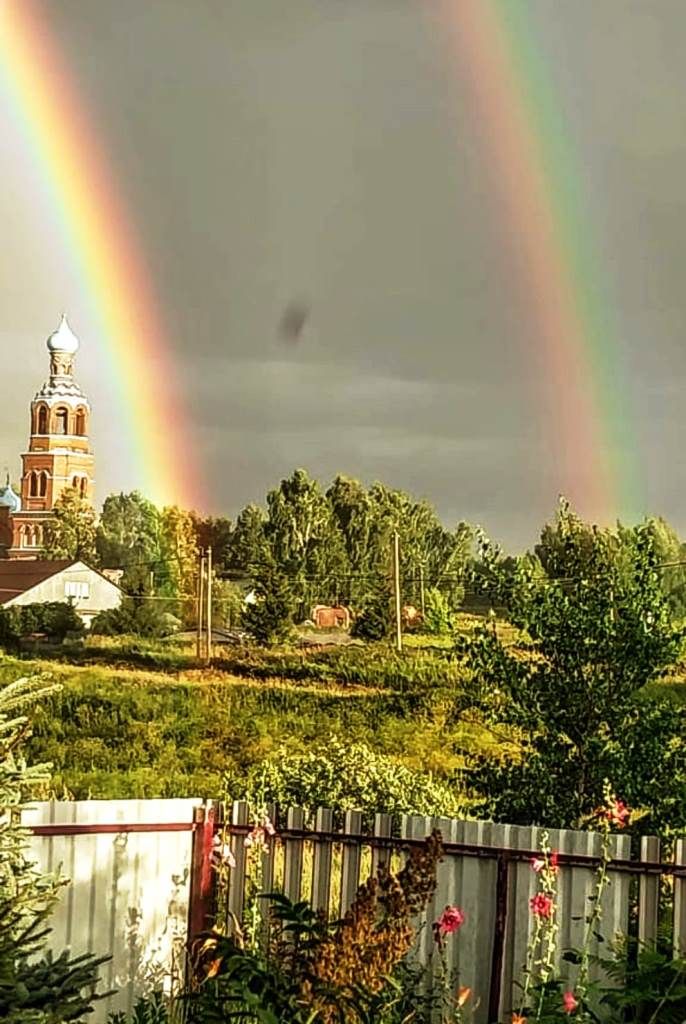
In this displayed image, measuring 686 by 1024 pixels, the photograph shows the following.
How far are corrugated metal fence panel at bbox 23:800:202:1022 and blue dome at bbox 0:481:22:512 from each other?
63.4ft

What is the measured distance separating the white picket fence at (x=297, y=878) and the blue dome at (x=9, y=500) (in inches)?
761

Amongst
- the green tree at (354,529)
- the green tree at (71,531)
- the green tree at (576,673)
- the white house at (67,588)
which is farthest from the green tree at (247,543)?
the green tree at (576,673)

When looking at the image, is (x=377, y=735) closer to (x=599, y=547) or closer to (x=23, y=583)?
(x=23, y=583)

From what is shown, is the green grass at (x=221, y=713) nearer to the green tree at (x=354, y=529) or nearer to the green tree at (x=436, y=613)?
the green tree at (x=436, y=613)

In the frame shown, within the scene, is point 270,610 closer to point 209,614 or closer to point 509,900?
point 209,614

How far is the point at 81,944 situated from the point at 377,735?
39.0 ft

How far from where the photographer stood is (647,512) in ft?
75.4

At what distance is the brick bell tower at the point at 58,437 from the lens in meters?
28.7

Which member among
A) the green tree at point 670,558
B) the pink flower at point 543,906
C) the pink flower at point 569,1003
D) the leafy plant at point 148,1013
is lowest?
the leafy plant at point 148,1013

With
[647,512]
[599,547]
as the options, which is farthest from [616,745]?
[647,512]

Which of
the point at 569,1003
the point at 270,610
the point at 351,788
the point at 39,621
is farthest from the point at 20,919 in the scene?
the point at 39,621

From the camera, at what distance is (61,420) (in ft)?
99.6

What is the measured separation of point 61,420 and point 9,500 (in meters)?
2.30

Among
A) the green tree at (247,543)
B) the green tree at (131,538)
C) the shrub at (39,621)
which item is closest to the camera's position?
the shrub at (39,621)
